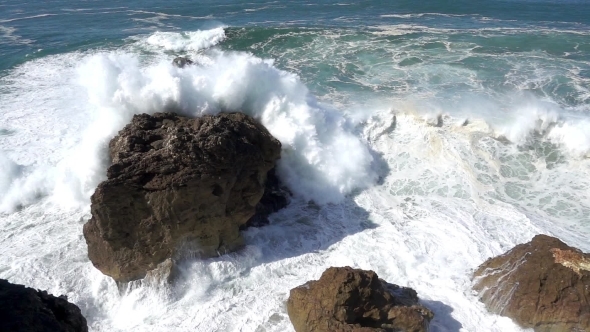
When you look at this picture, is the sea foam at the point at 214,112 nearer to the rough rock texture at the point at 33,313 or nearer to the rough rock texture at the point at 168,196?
the rough rock texture at the point at 168,196

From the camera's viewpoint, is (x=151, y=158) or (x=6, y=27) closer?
(x=151, y=158)

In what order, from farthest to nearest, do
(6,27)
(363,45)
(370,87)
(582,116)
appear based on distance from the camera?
(6,27), (363,45), (370,87), (582,116)

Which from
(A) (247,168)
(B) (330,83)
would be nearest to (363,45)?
(B) (330,83)

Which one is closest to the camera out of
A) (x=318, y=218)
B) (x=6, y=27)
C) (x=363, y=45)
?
(x=318, y=218)

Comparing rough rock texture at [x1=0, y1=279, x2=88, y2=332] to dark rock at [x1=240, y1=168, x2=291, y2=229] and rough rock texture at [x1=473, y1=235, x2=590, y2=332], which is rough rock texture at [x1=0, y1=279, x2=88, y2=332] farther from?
rough rock texture at [x1=473, y1=235, x2=590, y2=332]

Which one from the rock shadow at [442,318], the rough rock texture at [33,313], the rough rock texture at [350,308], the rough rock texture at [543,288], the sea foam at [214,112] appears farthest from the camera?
the sea foam at [214,112]

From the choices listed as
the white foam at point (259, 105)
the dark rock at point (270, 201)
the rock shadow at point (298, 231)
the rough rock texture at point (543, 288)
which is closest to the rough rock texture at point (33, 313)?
the rock shadow at point (298, 231)

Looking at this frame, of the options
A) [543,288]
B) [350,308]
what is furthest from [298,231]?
[543,288]

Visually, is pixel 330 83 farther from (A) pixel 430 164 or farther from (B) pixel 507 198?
(B) pixel 507 198
